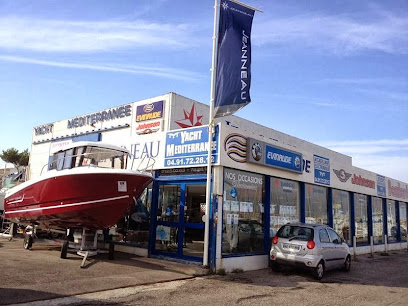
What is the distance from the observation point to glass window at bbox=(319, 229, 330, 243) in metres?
11.2

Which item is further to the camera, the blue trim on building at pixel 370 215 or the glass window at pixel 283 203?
the blue trim on building at pixel 370 215

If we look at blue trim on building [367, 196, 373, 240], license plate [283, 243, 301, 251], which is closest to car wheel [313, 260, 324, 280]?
license plate [283, 243, 301, 251]

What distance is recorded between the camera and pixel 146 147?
44.1ft

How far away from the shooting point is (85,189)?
33.5ft

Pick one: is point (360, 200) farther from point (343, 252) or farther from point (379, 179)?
point (343, 252)

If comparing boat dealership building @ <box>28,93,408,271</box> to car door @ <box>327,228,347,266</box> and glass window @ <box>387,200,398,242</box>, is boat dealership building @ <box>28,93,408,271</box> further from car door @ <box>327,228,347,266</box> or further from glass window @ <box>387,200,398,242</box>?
glass window @ <box>387,200,398,242</box>

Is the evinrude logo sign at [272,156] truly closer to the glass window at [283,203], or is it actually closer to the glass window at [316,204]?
the glass window at [283,203]

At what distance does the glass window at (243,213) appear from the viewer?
1126 cm

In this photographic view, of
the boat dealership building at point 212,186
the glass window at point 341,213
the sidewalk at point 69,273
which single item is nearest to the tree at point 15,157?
the boat dealership building at point 212,186

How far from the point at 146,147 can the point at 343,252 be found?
7717 mm

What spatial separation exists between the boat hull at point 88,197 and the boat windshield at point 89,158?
618mm

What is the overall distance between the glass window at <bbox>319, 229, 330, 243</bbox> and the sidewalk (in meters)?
3.75

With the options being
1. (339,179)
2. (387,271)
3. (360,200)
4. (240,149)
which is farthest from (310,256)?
(360,200)

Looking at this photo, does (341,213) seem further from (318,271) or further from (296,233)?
(318,271)
